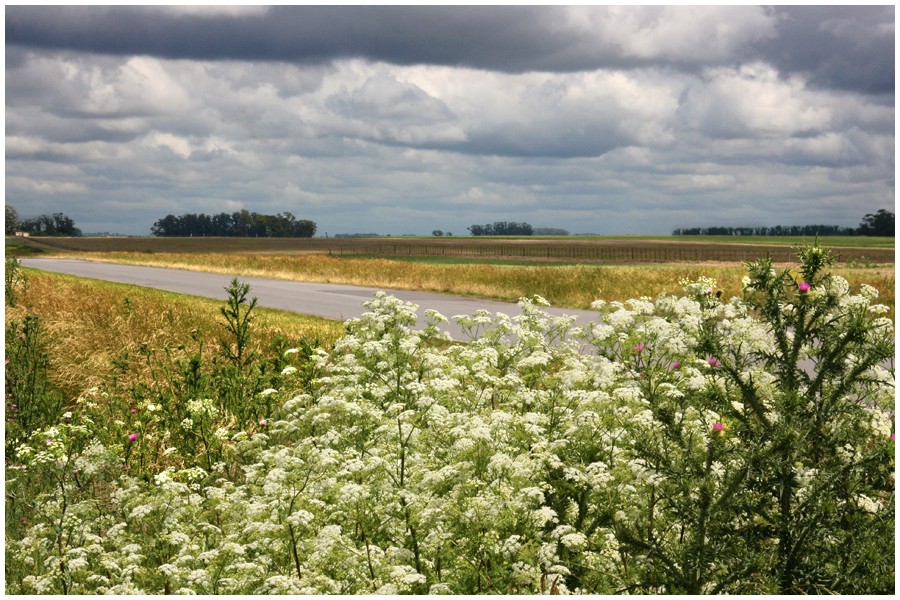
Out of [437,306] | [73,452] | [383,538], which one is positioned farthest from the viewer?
[437,306]

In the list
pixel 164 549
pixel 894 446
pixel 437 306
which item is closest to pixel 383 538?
pixel 164 549

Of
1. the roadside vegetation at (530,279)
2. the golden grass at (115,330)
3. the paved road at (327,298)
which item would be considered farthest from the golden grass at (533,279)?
the golden grass at (115,330)

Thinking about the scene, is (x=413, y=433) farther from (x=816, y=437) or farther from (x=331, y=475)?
(x=816, y=437)

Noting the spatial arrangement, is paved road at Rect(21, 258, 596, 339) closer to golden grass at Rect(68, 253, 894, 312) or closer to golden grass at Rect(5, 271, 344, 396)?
golden grass at Rect(68, 253, 894, 312)

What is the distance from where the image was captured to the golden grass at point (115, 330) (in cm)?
1089

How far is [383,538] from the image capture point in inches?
175

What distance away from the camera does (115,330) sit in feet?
41.4

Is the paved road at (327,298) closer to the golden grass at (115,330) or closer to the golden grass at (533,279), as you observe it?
the golden grass at (533,279)

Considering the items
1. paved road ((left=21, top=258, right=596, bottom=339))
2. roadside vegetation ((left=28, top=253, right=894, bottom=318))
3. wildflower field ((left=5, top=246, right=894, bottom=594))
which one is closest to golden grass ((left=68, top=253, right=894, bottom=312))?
roadside vegetation ((left=28, top=253, right=894, bottom=318))

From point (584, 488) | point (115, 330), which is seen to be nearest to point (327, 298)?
point (115, 330)

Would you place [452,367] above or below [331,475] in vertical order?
above

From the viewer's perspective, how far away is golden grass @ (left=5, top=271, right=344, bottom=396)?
10.9 metres

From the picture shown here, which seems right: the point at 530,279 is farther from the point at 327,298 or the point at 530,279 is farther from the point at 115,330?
the point at 115,330

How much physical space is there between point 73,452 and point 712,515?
17.0 feet
